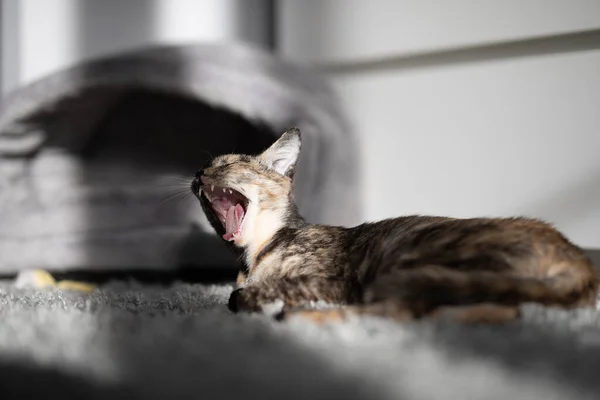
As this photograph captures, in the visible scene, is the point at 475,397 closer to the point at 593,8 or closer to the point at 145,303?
the point at 145,303

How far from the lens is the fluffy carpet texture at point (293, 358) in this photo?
25.3 inches

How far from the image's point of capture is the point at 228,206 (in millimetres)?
1425

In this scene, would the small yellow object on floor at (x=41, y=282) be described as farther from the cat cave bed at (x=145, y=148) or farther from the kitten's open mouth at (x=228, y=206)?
the kitten's open mouth at (x=228, y=206)

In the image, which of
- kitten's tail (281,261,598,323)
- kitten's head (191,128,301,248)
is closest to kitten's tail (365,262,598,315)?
kitten's tail (281,261,598,323)

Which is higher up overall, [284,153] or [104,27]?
[104,27]

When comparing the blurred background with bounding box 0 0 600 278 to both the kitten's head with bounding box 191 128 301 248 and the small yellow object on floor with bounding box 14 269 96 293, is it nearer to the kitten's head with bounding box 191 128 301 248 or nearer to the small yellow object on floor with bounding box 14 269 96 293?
the small yellow object on floor with bounding box 14 269 96 293

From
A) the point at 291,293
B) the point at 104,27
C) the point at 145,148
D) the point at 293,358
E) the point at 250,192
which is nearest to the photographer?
the point at 293,358

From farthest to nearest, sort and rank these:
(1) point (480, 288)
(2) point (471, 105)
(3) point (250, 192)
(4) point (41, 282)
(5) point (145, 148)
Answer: (5) point (145, 148)
(2) point (471, 105)
(4) point (41, 282)
(3) point (250, 192)
(1) point (480, 288)

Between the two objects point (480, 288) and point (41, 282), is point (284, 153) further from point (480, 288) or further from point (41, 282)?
point (41, 282)

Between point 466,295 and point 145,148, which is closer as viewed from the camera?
point 466,295

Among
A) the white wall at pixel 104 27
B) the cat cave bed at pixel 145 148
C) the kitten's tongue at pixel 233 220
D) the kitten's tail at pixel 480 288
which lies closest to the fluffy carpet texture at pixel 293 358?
the kitten's tail at pixel 480 288

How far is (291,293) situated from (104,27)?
6.96 ft

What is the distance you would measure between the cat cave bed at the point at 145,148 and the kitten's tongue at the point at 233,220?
33 centimetres

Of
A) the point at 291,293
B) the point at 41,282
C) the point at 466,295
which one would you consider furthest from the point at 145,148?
the point at 466,295
